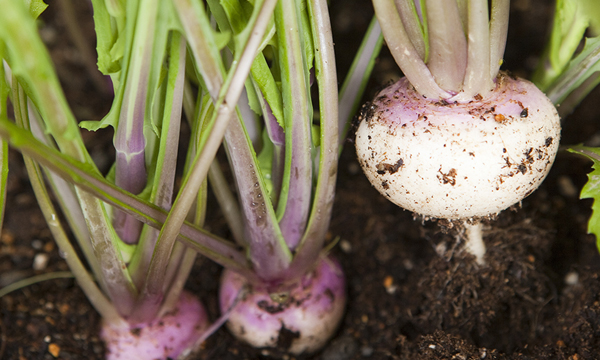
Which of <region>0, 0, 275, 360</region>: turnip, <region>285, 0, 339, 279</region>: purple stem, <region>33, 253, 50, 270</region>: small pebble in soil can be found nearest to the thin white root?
<region>285, 0, 339, 279</region>: purple stem

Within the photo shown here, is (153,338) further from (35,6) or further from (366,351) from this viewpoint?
(35,6)

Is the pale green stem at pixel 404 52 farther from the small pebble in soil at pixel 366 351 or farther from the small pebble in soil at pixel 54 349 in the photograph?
the small pebble in soil at pixel 54 349

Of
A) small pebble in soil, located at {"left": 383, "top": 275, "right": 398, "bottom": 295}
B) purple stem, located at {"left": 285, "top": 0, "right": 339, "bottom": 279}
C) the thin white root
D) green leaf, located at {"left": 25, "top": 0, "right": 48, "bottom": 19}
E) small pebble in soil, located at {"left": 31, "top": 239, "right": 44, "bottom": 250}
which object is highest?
green leaf, located at {"left": 25, "top": 0, "right": 48, "bottom": 19}

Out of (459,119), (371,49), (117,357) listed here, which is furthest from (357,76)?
(117,357)

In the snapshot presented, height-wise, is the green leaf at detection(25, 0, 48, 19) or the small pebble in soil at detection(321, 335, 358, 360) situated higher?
the green leaf at detection(25, 0, 48, 19)

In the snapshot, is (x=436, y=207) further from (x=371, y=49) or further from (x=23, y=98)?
(x=23, y=98)

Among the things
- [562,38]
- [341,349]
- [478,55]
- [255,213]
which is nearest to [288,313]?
[341,349]

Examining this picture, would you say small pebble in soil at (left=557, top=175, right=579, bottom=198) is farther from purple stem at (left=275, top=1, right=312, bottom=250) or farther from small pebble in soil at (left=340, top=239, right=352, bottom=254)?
purple stem at (left=275, top=1, right=312, bottom=250)
